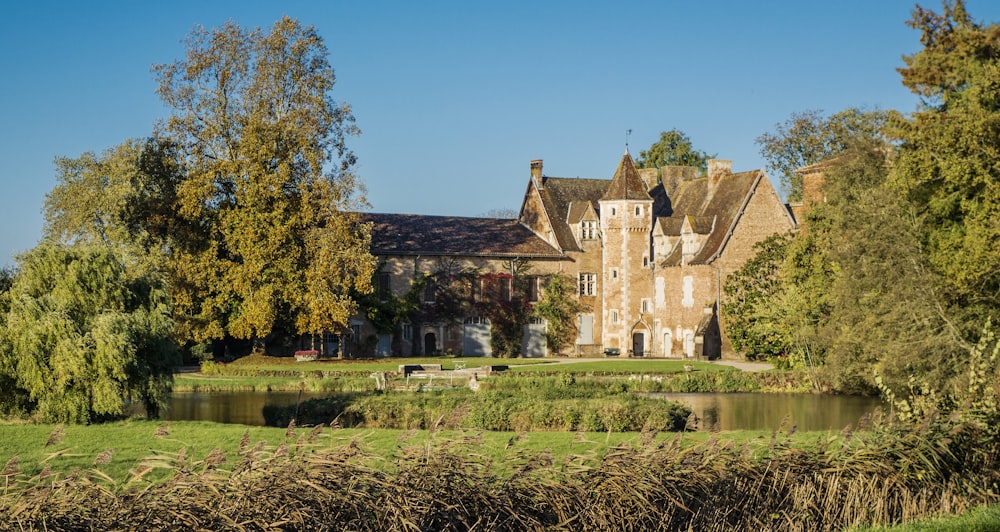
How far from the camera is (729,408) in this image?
97.4 ft

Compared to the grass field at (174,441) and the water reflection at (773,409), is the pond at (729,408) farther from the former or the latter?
the grass field at (174,441)

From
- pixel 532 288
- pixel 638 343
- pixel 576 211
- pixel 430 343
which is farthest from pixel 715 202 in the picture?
pixel 430 343

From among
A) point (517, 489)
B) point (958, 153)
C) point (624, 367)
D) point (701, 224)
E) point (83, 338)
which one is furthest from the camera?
point (701, 224)

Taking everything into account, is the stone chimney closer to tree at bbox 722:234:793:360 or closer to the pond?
tree at bbox 722:234:793:360

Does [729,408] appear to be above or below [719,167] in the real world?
below

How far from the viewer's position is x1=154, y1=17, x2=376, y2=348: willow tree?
41625 millimetres

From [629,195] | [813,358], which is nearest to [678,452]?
[813,358]

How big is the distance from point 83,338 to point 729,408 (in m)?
17.0

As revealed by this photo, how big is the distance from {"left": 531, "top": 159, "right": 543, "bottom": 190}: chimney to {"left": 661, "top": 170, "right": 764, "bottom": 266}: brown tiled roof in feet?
23.3

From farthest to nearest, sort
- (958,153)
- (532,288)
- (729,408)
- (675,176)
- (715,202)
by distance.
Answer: (675,176) → (532,288) → (715,202) → (729,408) → (958,153)

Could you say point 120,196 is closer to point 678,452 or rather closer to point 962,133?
point 962,133

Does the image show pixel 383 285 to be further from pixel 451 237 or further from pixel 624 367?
pixel 624 367

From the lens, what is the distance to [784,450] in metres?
12.0

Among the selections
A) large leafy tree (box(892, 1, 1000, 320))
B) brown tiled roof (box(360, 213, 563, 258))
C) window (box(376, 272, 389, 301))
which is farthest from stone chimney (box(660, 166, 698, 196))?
large leafy tree (box(892, 1, 1000, 320))
